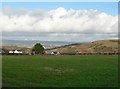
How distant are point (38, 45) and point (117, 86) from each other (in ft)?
387

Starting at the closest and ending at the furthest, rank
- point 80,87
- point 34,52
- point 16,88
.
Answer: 1. point 16,88
2. point 80,87
3. point 34,52

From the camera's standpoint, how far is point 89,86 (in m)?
20.1

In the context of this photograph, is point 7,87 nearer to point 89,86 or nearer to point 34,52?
point 89,86

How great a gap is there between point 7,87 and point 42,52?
11758 cm

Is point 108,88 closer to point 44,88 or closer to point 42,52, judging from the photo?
point 44,88

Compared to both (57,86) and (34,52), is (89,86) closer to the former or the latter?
(57,86)

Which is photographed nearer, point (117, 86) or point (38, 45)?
point (117, 86)

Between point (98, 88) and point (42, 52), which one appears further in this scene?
point (42, 52)

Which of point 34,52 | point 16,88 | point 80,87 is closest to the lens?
point 16,88

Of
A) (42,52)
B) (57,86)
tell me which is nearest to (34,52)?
(42,52)

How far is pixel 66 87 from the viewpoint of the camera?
63.7ft

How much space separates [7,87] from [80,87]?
7.24m

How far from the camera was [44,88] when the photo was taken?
18.9 metres

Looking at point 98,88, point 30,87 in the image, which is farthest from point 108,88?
point 30,87
